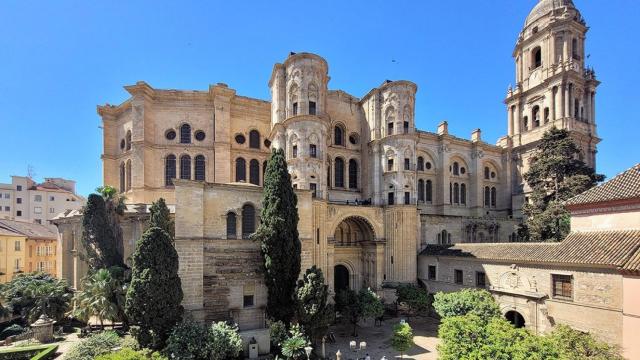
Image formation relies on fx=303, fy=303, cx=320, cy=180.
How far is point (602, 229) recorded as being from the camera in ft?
54.6

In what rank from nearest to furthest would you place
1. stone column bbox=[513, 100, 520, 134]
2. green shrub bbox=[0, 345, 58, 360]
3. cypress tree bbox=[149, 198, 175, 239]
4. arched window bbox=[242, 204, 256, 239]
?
green shrub bbox=[0, 345, 58, 360]
cypress tree bbox=[149, 198, 175, 239]
arched window bbox=[242, 204, 256, 239]
stone column bbox=[513, 100, 520, 134]

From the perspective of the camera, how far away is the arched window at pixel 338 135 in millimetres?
30797

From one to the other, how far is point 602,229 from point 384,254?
15120 millimetres

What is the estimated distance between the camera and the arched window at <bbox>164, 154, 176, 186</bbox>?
27.6 m

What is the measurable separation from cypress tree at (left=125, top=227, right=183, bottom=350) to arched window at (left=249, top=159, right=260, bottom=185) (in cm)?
1336

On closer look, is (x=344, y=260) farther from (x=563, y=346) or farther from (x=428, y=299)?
(x=563, y=346)

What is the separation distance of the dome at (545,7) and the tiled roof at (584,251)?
3324 cm

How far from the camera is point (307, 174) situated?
25.2 m

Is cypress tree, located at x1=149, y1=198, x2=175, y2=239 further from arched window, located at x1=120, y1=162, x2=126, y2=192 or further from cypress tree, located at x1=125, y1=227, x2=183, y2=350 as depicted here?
arched window, located at x1=120, y1=162, x2=126, y2=192

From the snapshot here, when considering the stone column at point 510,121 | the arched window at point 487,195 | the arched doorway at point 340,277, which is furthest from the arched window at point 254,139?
the stone column at point 510,121

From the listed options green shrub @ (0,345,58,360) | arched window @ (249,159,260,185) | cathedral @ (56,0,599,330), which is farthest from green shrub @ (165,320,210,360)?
arched window @ (249,159,260,185)

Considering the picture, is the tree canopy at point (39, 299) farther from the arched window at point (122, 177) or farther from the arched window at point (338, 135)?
the arched window at point (338, 135)

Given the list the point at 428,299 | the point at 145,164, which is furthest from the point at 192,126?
the point at 428,299

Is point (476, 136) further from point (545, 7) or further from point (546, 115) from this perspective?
point (545, 7)
